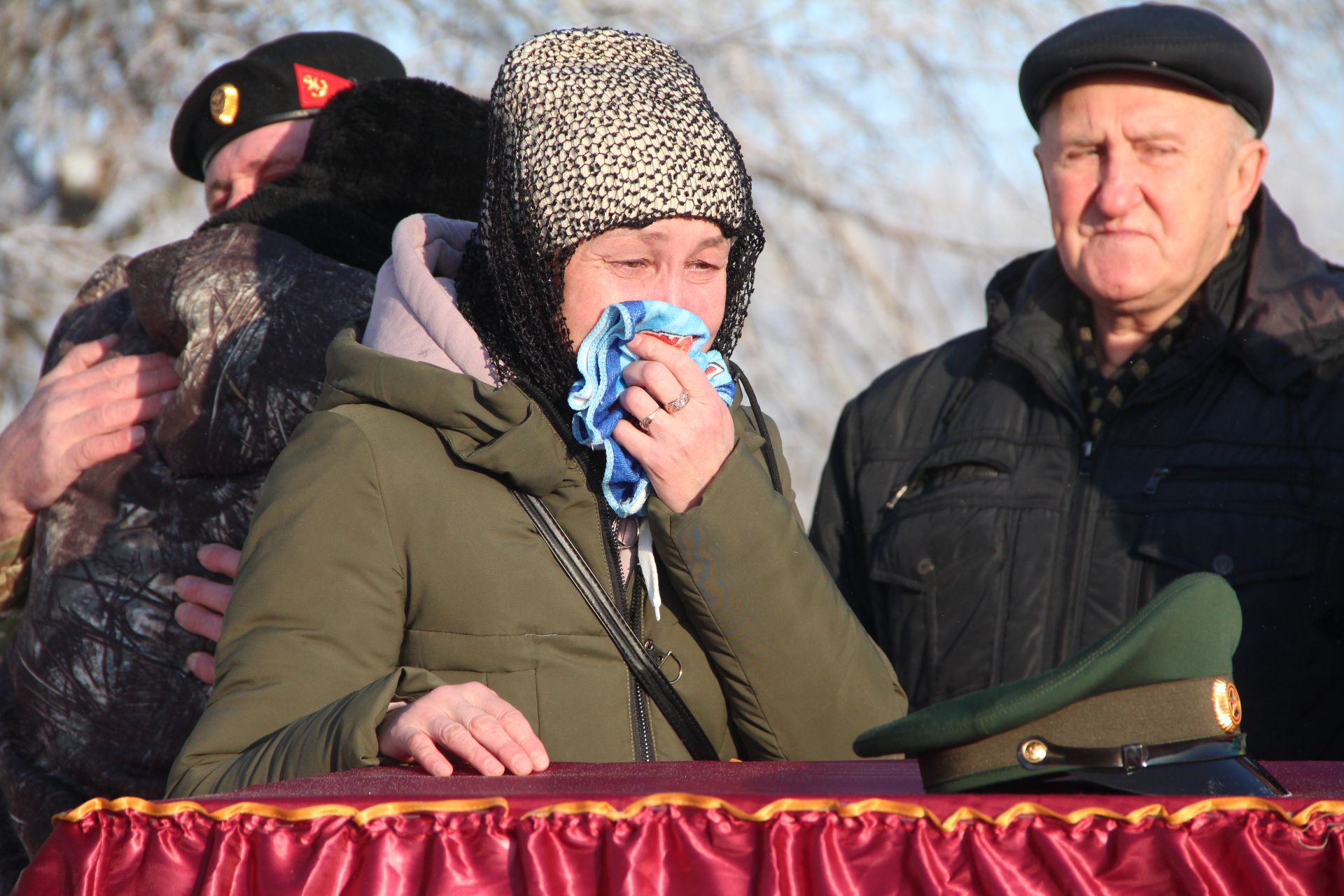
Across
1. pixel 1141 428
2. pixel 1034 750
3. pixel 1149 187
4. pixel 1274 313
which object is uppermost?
pixel 1149 187

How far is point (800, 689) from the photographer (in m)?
1.91

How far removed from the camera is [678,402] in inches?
74.5

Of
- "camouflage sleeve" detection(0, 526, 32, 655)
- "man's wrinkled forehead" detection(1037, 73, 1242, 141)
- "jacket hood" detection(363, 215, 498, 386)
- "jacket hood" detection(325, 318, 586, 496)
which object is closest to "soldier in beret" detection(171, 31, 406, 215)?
"camouflage sleeve" detection(0, 526, 32, 655)

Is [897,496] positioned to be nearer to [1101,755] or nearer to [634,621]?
[634,621]

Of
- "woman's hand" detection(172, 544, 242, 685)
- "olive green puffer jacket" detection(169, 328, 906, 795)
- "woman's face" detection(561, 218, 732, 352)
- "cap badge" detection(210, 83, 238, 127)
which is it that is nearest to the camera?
"olive green puffer jacket" detection(169, 328, 906, 795)

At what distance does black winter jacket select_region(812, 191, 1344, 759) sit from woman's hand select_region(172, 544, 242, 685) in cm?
143

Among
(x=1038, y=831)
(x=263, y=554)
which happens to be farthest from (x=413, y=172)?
(x=1038, y=831)

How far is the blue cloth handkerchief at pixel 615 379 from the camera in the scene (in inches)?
76.7

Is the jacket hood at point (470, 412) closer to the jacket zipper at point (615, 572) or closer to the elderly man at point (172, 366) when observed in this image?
the jacket zipper at point (615, 572)

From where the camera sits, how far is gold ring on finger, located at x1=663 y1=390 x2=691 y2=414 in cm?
189

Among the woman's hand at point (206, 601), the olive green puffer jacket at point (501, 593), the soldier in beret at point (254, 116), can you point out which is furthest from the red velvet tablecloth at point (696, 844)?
the soldier in beret at point (254, 116)

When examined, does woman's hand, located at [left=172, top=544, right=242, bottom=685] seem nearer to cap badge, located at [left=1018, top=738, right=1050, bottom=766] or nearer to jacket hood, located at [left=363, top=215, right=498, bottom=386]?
jacket hood, located at [left=363, top=215, right=498, bottom=386]

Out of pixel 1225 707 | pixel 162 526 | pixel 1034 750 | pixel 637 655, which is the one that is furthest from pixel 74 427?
pixel 1225 707

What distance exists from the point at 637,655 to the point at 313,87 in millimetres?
1869
